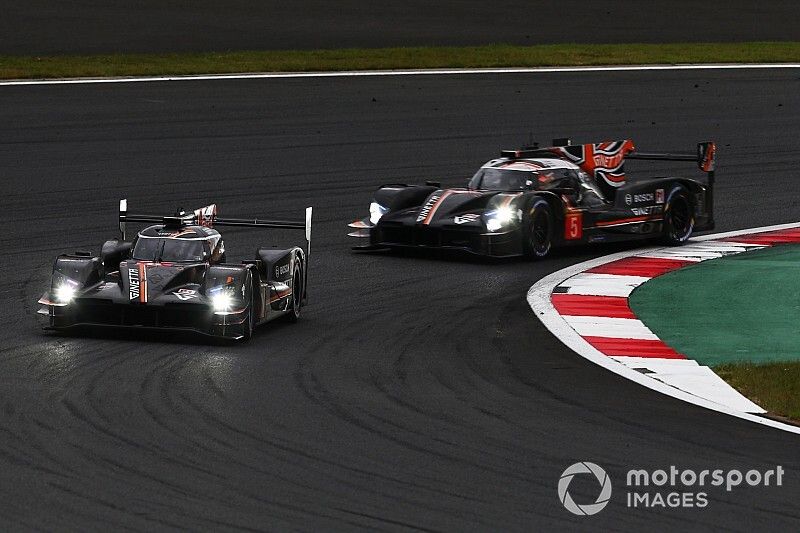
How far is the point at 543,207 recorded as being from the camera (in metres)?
16.6

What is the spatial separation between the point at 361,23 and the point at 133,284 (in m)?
23.8

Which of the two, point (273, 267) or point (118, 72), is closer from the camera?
point (273, 267)

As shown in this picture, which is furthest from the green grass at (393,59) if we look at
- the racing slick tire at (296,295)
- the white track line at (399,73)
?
the racing slick tire at (296,295)

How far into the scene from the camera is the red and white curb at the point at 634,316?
9.77 m

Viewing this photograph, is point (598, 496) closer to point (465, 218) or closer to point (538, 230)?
point (465, 218)

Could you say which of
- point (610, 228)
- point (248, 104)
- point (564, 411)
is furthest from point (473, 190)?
point (248, 104)

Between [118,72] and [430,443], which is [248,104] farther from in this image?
[430,443]

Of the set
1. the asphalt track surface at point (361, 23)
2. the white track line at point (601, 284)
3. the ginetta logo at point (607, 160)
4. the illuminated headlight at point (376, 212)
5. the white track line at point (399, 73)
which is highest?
the asphalt track surface at point (361, 23)

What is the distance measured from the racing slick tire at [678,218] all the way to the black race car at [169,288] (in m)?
7.05

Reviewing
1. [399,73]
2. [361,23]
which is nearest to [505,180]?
[399,73]

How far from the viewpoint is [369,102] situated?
26672mm

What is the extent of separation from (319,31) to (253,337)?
22.2m

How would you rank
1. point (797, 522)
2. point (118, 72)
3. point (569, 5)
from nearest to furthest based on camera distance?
point (797, 522) < point (118, 72) < point (569, 5)

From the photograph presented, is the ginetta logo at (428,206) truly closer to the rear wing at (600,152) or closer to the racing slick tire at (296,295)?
the rear wing at (600,152)
